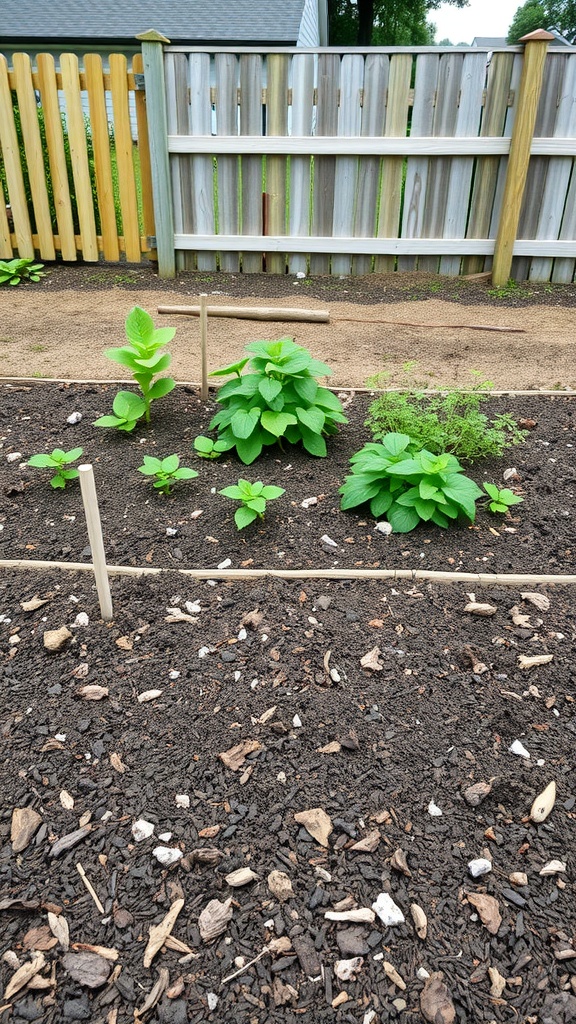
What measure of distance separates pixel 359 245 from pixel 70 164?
2.75m

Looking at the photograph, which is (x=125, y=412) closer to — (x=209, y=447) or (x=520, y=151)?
(x=209, y=447)

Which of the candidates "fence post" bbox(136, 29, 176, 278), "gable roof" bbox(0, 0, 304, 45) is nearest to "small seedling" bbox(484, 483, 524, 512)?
"fence post" bbox(136, 29, 176, 278)

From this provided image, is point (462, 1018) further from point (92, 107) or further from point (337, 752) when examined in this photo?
point (92, 107)

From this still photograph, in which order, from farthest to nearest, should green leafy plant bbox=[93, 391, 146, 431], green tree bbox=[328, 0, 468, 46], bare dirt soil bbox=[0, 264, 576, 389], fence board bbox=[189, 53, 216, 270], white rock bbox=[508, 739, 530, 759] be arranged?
green tree bbox=[328, 0, 468, 46] → fence board bbox=[189, 53, 216, 270] → bare dirt soil bbox=[0, 264, 576, 389] → green leafy plant bbox=[93, 391, 146, 431] → white rock bbox=[508, 739, 530, 759]

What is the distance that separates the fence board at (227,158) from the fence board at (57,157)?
4.42 feet

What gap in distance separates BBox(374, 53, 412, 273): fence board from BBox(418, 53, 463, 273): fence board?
0.24m

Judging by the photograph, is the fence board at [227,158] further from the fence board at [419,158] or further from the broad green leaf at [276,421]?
the broad green leaf at [276,421]

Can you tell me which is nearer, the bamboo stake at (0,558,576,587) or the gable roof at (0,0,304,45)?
the bamboo stake at (0,558,576,587)

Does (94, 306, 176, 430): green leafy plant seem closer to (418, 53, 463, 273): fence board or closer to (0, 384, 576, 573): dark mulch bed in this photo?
(0, 384, 576, 573): dark mulch bed

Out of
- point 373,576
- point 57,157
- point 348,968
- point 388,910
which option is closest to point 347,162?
point 57,157

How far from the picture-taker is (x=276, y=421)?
9.15 ft

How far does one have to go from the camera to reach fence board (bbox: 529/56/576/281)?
17.3 feet

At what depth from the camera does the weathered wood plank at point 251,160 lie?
5.37m

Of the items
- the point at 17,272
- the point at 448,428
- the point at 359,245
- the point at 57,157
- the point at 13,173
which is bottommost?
the point at 17,272
